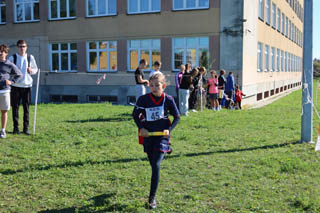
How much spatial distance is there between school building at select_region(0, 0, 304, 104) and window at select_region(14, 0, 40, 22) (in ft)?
0.19

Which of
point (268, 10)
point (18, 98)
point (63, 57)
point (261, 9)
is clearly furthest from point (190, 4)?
point (18, 98)

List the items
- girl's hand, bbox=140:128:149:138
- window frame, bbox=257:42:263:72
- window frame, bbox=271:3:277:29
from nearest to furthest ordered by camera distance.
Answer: girl's hand, bbox=140:128:149:138 → window frame, bbox=257:42:263:72 → window frame, bbox=271:3:277:29

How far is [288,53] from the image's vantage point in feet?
128

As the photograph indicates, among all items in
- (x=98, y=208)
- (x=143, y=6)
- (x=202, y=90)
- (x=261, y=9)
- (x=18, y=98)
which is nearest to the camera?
(x=98, y=208)

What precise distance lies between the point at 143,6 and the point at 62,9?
524cm

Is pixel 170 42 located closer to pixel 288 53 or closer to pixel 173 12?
pixel 173 12

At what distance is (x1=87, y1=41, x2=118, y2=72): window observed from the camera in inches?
850

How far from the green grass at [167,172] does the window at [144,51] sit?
36.8 ft

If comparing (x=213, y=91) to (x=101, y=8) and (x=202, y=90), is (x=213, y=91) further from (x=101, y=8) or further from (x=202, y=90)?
(x=101, y=8)

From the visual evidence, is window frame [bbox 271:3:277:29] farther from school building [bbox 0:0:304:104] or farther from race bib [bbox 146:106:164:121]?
race bib [bbox 146:106:164:121]

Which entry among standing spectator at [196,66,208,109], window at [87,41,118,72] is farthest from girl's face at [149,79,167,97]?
window at [87,41,118,72]

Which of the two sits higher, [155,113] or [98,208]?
[155,113]

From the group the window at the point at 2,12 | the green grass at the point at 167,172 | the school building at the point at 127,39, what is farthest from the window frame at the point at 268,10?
the green grass at the point at 167,172

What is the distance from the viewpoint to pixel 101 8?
854 inches
